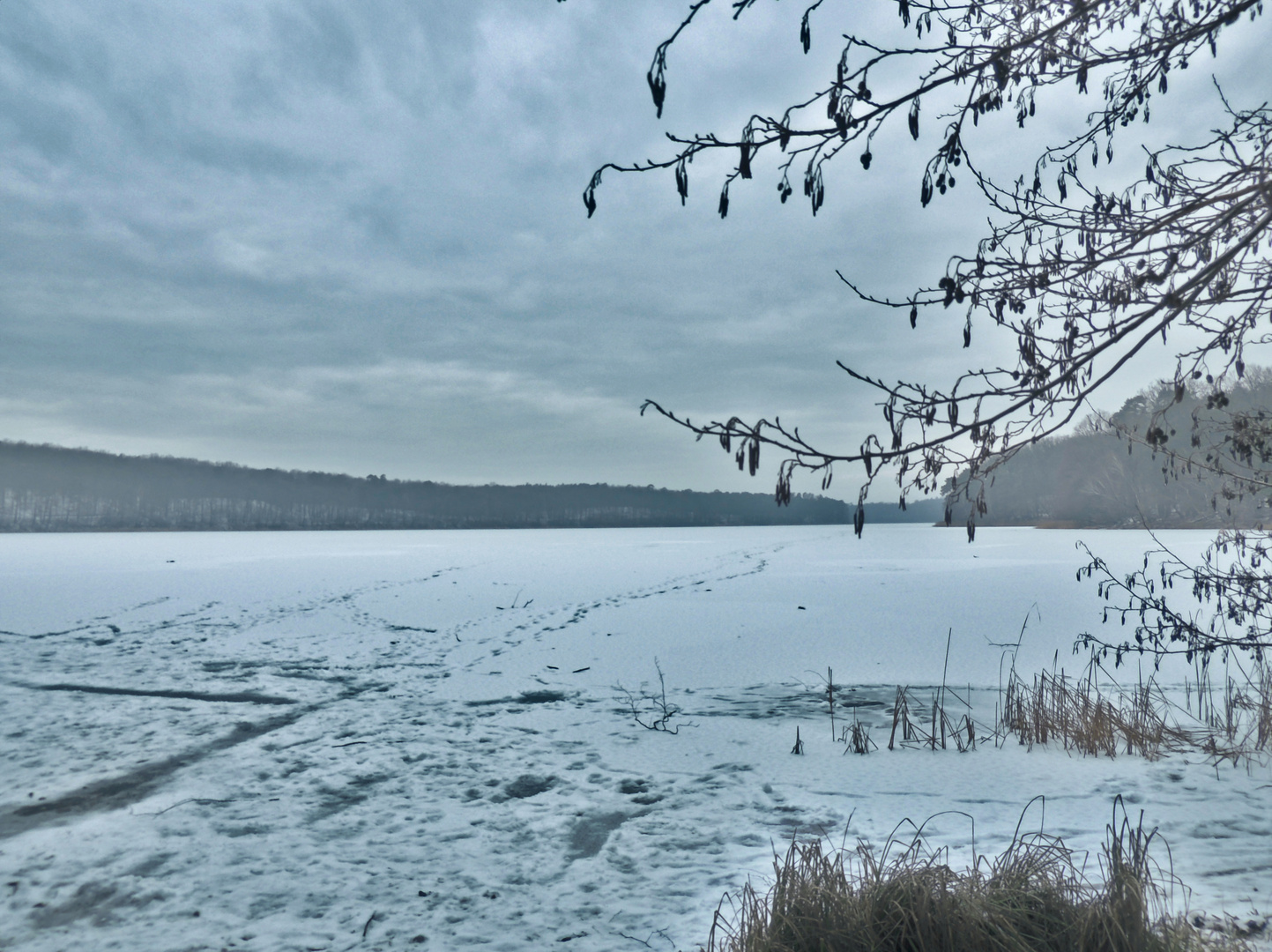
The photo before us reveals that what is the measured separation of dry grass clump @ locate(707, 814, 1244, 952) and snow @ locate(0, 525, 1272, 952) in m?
0.75

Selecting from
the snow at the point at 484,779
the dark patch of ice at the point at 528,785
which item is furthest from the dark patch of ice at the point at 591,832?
the dark patch of ice at the point at 528,785

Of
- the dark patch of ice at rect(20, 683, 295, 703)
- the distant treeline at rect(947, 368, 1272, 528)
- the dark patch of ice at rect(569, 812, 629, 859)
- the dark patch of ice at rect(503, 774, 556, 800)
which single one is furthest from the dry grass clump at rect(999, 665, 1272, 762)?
the distant treeline at rect(947, 368, 1272, 528)

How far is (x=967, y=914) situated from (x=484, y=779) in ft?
12.0

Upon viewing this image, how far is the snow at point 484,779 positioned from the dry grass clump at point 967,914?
75 cm

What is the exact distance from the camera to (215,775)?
5441 millimetres

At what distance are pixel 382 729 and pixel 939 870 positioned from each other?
5190 millimetres

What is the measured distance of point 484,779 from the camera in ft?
17.9

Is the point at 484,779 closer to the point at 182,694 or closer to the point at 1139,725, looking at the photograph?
the point at 182,694

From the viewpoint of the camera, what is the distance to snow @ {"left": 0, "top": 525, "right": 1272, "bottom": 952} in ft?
11.8

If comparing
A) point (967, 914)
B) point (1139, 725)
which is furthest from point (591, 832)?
point (1139, 725)

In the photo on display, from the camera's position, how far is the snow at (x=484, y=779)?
361cm

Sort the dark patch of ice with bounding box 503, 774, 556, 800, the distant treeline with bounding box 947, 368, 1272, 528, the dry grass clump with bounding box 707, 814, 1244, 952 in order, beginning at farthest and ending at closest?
1. the distant treeline with bounding box 947, 368, 1272, 528
2. the dark patch of ice with bounding box 503, 774, 556, 800
3. the dry grass clump with bounding box 707, 814, 1244, 952

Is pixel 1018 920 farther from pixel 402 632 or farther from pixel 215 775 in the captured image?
pixel 402 632

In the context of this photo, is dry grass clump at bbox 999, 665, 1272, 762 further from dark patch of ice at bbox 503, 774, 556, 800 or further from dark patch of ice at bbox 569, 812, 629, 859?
dark patch of ice at bbox 503, 774, 556, 800
